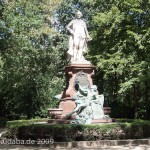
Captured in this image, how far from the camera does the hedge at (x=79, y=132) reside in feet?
41.5

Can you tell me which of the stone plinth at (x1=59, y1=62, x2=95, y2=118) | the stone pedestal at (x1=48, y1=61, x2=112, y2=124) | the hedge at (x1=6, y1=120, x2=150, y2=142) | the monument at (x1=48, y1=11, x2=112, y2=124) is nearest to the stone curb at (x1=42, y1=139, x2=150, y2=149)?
the hedge at (x1=6, y1=120, x2=150, y2=142)

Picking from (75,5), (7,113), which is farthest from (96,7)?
(7,113)

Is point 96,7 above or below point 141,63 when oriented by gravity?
above

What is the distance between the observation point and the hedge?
12.6 meters

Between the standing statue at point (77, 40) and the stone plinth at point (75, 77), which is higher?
the standing statue at point (77, 40)

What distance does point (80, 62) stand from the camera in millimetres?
18000

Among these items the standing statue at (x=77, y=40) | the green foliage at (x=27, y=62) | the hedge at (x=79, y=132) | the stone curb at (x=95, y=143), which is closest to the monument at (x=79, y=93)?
the standing statue at (x=77, y=40)

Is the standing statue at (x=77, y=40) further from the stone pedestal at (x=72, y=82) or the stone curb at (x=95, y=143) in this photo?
the stone curb at (x=95, y=143)

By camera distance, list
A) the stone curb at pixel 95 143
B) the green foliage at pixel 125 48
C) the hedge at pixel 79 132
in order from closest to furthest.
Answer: the stone curb at pixel 95 143 < the hedge at pixel 79 132 < the green foliage at pixel 125 48

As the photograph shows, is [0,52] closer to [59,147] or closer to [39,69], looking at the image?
[39,69]

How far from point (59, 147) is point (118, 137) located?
2.71 metres

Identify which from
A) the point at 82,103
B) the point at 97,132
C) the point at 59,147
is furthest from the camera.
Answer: the point at 82,103

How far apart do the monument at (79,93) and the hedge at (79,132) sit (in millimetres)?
1404

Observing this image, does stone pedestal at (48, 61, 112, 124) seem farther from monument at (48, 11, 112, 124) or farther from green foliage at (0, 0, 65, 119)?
green foliage at (0, 0, 65, 119)
